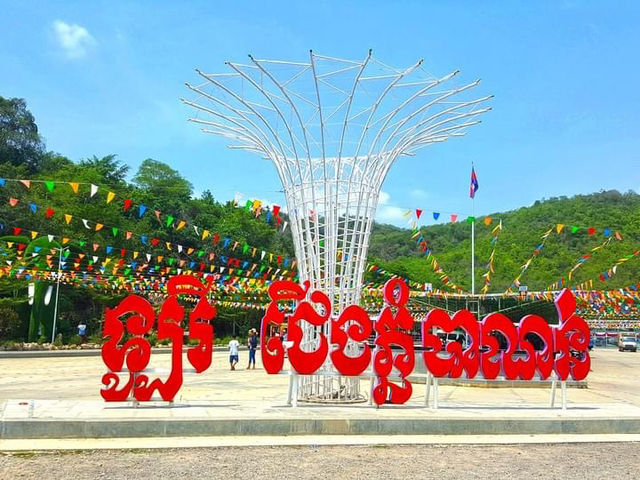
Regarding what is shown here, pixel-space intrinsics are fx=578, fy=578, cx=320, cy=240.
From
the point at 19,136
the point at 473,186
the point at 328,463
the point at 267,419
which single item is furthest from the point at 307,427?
the point at 19,136

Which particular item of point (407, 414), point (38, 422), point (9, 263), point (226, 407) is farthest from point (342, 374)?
point (9, 263)

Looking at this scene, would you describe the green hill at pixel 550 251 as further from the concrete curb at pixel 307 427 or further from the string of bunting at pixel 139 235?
the concrete curb at pixel 307 427

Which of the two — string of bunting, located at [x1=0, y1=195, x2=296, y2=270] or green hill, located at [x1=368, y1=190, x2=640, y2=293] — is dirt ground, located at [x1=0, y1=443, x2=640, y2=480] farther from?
green hill, located at [x1=368, y1=190, x2=640, y2=293]

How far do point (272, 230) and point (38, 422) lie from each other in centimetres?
5027

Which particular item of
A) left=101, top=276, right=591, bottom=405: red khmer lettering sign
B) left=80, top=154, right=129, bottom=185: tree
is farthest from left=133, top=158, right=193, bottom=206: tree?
left=101, top=276, right=591, bottom=405: red khmer lettering sign

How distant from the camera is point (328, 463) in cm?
822

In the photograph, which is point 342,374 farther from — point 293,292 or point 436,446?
point 436,446

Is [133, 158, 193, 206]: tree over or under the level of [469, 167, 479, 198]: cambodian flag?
over

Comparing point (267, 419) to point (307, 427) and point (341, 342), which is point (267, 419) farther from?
point (341, 342)

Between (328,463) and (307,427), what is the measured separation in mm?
1908

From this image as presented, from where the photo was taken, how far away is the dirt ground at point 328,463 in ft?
24.6

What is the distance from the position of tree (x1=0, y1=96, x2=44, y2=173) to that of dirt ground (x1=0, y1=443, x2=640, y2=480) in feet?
176

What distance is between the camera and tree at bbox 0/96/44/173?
55594 millimetres

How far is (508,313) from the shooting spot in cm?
3697
